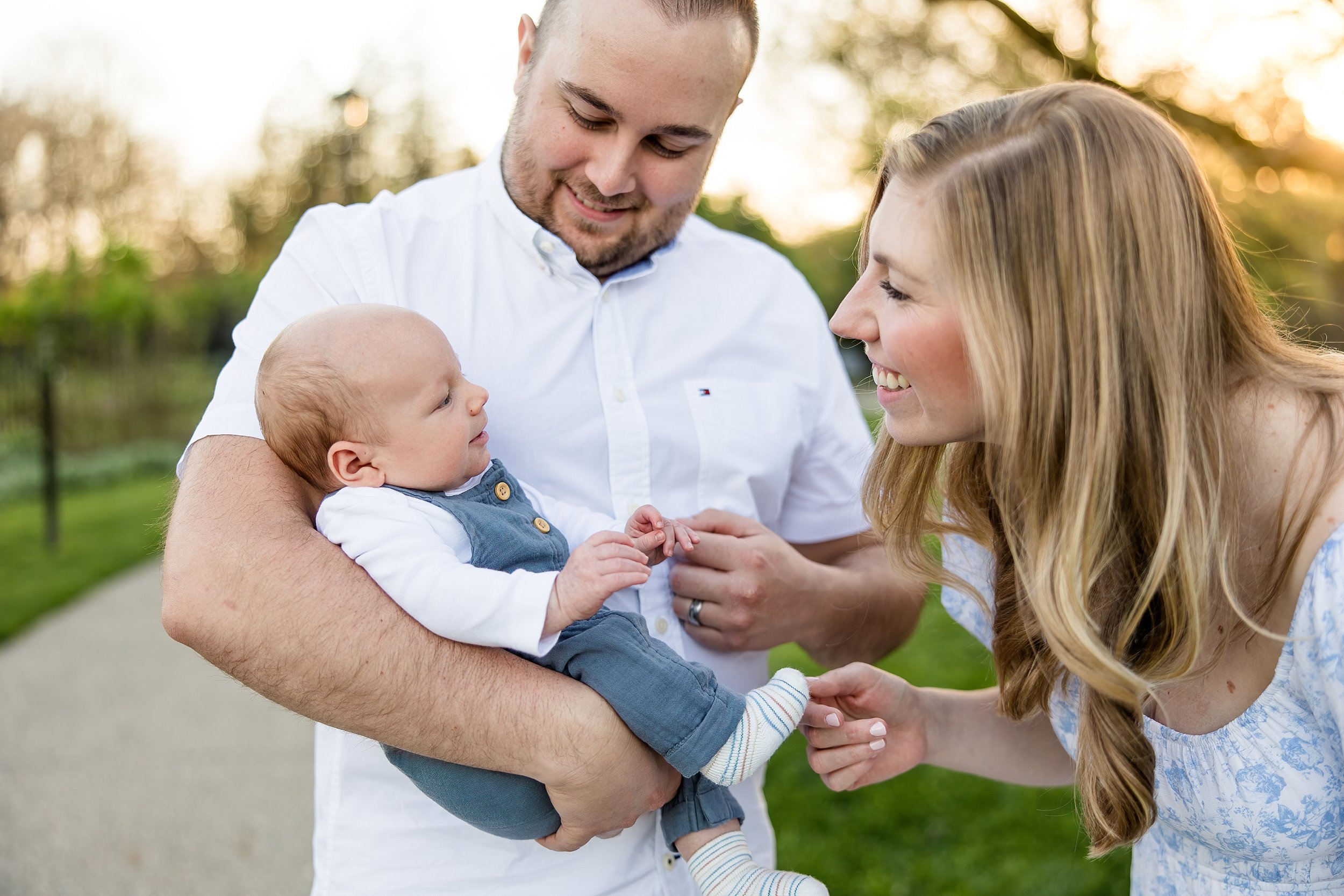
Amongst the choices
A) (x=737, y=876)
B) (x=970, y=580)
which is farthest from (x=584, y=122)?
(x=737, y=876)

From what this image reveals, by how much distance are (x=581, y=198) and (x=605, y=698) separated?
1.02 m

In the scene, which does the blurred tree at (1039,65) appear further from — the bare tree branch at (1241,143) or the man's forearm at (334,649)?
the man's forearm at (334,649)

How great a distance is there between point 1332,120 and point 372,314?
640cm

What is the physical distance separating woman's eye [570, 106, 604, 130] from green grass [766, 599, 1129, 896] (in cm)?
247

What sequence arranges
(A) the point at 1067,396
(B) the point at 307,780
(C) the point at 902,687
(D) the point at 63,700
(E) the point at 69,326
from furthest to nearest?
(E) the point at 69,326 → (D) the point at 63,700 → (B) the point at 307,780 → (C) the point at 902,687 → (A) the point at 1067,396

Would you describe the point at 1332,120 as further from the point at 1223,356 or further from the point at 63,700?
the point at 63,700

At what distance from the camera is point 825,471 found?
8.02 ft

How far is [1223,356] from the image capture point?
1.62 m

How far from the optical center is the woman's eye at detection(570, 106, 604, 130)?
6.72 feet

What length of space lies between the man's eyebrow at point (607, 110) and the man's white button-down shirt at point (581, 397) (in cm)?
28

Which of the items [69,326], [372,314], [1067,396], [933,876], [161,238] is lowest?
[161,238]

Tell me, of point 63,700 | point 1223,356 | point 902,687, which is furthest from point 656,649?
point 63,700

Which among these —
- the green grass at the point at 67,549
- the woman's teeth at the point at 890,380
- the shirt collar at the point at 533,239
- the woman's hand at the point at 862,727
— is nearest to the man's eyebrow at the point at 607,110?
the shirt collar at the point at 533,239

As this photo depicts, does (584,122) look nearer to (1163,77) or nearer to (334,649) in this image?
(334,649)
